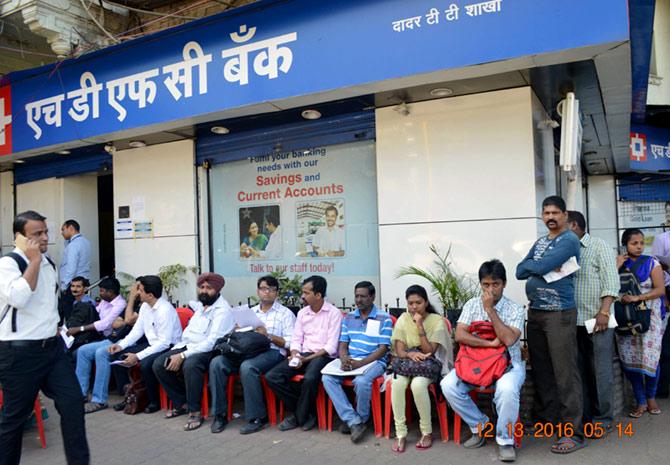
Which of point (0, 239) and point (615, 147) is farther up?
point (615, 147)

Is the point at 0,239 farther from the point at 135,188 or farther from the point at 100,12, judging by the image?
Result: the point at 100,12

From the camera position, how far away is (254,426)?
4848 millimetres

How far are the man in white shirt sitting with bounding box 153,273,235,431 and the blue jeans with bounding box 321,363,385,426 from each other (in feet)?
4.16

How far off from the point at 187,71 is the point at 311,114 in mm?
1440

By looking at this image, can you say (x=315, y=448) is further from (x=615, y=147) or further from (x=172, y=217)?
(x=615, y=147)

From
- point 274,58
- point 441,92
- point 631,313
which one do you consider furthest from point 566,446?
point 274,58

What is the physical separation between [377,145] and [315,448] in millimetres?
3225

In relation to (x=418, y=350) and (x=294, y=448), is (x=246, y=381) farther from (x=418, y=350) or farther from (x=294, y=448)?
(x=418, y=350)

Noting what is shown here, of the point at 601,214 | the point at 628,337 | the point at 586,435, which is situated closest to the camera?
the point at 586,435

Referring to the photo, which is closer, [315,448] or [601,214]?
[315,448]

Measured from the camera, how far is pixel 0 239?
9.65m

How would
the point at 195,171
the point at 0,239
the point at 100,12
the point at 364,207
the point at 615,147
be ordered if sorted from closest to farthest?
the point at 364,207 < the point at 195,171 < the point at 100,12 < the point at 615,147 < the point at 0,239

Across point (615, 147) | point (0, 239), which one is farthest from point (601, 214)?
point (0, 239)

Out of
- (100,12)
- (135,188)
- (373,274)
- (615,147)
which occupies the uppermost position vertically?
(100,12)
